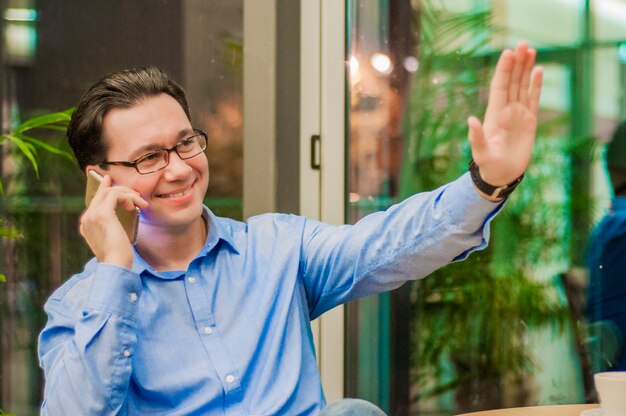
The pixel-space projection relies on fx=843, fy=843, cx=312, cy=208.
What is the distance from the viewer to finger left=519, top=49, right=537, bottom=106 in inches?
58.7

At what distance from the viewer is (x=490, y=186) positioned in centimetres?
158

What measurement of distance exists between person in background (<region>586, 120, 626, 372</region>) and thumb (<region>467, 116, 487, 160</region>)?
1512 mm

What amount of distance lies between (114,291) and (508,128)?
876 mm

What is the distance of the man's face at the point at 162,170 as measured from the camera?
1.96m

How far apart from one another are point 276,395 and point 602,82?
5.54 feet

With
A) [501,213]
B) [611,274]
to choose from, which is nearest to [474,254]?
[501,213]

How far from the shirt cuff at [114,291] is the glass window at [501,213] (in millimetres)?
1463

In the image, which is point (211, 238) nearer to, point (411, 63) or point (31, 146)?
point (31, 146)

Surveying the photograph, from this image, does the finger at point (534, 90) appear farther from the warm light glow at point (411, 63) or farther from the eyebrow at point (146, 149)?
the warm light glow at point (411, 63)

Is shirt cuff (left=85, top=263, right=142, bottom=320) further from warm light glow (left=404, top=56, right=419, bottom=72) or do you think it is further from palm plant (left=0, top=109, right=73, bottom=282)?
warm light glow (left=404, top=56, right=419, bottom=72)

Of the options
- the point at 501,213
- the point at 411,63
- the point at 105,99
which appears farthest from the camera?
the point at 411,63

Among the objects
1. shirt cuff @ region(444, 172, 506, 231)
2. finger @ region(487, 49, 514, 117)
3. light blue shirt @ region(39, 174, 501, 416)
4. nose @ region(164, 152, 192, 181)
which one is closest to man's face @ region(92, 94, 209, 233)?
nose @ region(164, 152, 192, 181)

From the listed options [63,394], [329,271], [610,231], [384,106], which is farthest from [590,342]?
[63,394]

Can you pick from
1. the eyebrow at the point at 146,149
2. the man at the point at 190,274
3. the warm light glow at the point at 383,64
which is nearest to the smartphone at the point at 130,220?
the man at the point at 190,274
